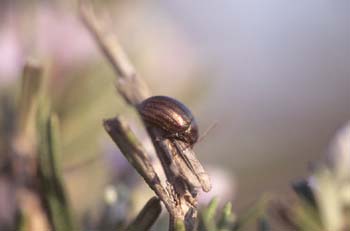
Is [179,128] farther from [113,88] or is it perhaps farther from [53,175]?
[113,88]

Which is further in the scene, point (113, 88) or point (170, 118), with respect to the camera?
point (113, 88)

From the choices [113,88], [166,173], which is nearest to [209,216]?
[166,173]

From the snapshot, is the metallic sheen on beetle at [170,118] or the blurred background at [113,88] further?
the blurred background at [113,88]

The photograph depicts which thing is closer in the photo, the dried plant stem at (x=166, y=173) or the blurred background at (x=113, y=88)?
the dried plant stem at (x=166, y=173)

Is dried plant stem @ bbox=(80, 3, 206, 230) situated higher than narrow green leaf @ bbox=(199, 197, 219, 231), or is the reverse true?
dried plant stem @ bbox=(80, 3, 206, 230)

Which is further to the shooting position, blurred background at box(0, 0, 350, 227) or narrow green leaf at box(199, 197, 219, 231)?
blurred background at box(0, 0, 350, 227)

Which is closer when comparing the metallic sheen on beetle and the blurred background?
the metallic sheen on beetle

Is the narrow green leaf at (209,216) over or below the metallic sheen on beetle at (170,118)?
below

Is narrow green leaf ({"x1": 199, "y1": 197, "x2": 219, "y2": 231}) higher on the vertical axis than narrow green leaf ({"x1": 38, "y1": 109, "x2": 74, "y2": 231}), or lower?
lower

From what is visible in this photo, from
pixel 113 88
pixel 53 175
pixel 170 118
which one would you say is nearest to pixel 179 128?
pixel 170 118
